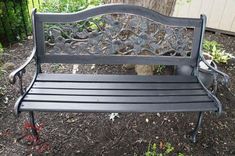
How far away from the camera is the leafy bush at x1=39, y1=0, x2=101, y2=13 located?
164 inches

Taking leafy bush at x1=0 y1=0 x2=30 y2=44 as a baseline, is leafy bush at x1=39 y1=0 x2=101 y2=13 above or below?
above

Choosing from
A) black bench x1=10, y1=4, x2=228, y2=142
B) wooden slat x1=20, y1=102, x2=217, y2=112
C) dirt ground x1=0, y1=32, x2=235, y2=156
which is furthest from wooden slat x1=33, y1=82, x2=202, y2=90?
dirt ground x1=0, y1=32, x2=235, y2=156

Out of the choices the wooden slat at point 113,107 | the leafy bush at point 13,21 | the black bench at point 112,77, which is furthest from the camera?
the leafy bush at point 13,21

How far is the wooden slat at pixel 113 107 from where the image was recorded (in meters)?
2.31

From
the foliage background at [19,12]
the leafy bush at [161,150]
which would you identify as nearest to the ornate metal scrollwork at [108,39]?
the leafy bush at [161,150]

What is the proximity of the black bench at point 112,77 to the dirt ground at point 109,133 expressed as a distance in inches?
6.7

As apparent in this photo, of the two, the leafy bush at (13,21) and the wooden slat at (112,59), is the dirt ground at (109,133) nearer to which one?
the wooden slat at (112,59)

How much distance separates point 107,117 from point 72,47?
2.80 feet

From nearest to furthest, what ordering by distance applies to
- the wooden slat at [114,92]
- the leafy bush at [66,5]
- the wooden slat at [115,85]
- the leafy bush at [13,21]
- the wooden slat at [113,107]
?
the wooden slat at [113,107] < the wooden slat at [114,92] < the wooden slat at [115,85] < the leafy bush at [13,21] < the leafy bush at [66,5]

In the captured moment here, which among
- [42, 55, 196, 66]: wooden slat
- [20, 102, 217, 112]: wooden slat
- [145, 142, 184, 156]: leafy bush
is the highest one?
[42, 55, 196, 66]: wooden slat

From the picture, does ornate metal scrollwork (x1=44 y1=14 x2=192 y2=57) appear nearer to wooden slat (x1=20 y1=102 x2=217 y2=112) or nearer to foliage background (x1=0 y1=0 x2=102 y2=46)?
wooden slat (x1=20 y1=102 x2=217 y2=112)

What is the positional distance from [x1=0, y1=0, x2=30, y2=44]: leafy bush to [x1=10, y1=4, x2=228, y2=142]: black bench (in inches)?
64.1

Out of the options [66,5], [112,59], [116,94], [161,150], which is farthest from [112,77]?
[66,5]

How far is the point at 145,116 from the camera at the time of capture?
310 cm
